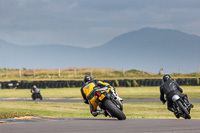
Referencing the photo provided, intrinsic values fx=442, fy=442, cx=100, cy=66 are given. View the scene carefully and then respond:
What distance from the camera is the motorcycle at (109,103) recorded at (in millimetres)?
12703

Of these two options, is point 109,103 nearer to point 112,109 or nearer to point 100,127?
point 112,109

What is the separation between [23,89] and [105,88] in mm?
40773

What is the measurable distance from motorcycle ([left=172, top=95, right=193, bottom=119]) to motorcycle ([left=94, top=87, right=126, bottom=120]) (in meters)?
2.26

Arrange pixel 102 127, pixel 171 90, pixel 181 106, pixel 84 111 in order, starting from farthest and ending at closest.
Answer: pixel 84 111, pixel 171 90, pixel 181 106, pixel 102 127

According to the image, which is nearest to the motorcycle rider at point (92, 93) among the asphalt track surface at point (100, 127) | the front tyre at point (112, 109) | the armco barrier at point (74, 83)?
the front tyre at point (112, 109)

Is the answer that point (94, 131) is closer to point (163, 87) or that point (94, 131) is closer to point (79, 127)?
point (79, 127)

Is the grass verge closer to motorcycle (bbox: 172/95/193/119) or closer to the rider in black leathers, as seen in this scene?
the rider in black leathers

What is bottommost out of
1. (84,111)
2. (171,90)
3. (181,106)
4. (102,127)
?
(84,111)

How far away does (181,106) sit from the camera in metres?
14.2

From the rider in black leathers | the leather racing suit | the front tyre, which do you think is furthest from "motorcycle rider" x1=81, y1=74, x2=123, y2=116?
the rider in black leathers

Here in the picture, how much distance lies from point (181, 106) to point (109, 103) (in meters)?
2.78

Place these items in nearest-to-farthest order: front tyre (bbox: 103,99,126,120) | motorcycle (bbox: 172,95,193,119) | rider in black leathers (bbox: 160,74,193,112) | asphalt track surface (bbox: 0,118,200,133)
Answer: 1. asphalt track surface (bbox: 0,118,200,133)
2. front tyre (bbox: 103,99,126,120)
3. motorcycle (bbox: 172,95,193,119)
4. rider in black leathers (bbox: 160,74,193,112)

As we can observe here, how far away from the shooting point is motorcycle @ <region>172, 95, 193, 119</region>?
14.2 meters

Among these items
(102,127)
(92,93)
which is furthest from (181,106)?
(102,127)
